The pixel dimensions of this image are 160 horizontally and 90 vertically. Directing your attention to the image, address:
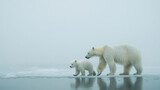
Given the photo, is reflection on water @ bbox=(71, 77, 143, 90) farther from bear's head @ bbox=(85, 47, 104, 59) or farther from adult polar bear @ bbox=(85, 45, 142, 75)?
bear's head @ bbox=(85, 47, 104, 59)

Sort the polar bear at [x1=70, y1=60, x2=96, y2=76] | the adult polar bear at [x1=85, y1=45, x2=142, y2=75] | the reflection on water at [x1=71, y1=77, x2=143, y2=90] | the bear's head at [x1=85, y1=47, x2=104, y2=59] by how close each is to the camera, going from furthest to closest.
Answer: the polar bear at [x1=70, y1=60, x2=96, y2=76] → the bear's head at [x1=85, y1=47, x2=104, y2=59] → the adult polar bear at [x1=85, y1=45, x2=142, y2=75] → the reflection on water at [x1=71, y1=77, x2=143, y2=90]

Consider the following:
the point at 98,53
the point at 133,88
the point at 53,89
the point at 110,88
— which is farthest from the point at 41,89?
the point at 98,53

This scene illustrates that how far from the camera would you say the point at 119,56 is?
812 cm

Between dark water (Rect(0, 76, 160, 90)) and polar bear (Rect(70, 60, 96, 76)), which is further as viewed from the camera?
polar bear (Rect(70, 60, 96, 76))

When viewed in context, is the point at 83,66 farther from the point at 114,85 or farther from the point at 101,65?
the point at 114,85

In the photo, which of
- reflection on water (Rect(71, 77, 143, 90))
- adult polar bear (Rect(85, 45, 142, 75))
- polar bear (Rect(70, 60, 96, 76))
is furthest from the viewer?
polar bear (Rect(70, 60, 96, 76))

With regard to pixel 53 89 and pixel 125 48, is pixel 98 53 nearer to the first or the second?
pixel 125 48

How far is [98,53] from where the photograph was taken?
27.1 feet

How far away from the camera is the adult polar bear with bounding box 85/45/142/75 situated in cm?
798

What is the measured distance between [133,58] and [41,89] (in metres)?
4.16

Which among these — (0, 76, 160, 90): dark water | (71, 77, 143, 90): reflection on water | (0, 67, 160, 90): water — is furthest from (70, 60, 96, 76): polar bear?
(71, 77, 143, 90): reflection on water

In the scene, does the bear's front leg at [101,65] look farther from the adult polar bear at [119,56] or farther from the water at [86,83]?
the water at [86,83]

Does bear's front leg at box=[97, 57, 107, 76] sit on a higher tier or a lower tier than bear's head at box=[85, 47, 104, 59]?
lower

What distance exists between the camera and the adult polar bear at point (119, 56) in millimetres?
7980
